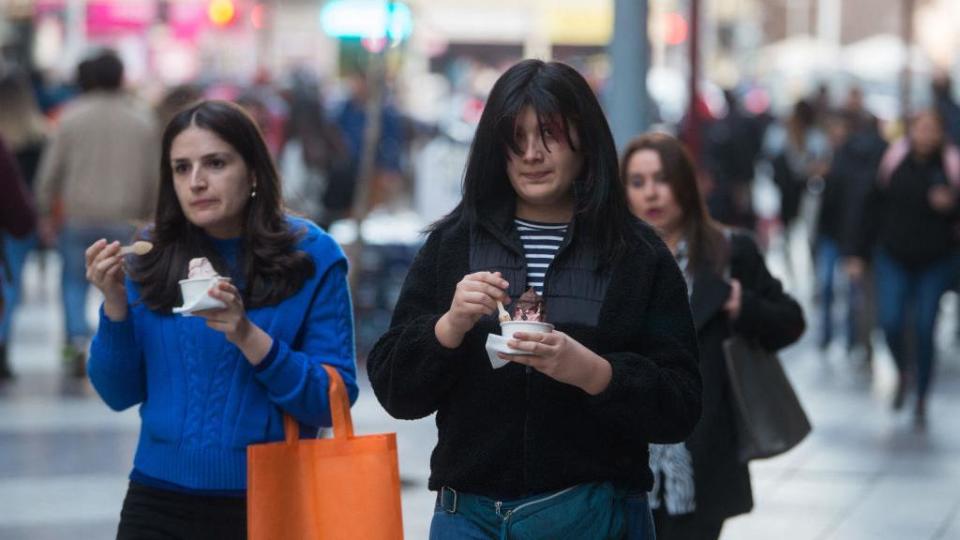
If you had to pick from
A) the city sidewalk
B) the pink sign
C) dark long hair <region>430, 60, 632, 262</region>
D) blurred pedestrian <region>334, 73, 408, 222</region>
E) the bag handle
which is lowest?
the city sidewalk

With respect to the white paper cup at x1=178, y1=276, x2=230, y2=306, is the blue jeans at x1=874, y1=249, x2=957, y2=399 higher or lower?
lower

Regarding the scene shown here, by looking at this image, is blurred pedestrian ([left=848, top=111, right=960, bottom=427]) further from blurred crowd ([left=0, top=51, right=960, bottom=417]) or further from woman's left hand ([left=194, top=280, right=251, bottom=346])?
woman's left hand ([left=194, top=280, right=251, bottom=346])

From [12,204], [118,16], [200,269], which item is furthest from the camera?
[118,16]

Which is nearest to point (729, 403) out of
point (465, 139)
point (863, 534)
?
point (863, 534)

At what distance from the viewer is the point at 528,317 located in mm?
3523

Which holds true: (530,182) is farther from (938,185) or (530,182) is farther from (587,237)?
(938,185)

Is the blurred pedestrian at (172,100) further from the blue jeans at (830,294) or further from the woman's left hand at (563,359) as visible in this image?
the woman's left hand at (563,359)

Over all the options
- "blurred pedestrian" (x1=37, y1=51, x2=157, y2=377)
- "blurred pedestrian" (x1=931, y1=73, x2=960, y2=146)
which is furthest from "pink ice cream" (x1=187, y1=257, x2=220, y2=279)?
"blurred pedestrian" (x1=931, y1=73, x2=960, y2=146)

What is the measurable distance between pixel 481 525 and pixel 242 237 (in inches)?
47.4

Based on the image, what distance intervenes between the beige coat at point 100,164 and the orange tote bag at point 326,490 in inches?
318

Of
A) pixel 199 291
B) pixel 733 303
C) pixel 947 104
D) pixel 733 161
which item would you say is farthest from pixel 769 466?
pixel 947 104

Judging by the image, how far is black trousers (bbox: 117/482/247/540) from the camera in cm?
423

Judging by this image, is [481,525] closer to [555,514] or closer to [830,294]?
[555,514]

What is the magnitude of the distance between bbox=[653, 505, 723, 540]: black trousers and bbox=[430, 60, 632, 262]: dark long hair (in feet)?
5.92
